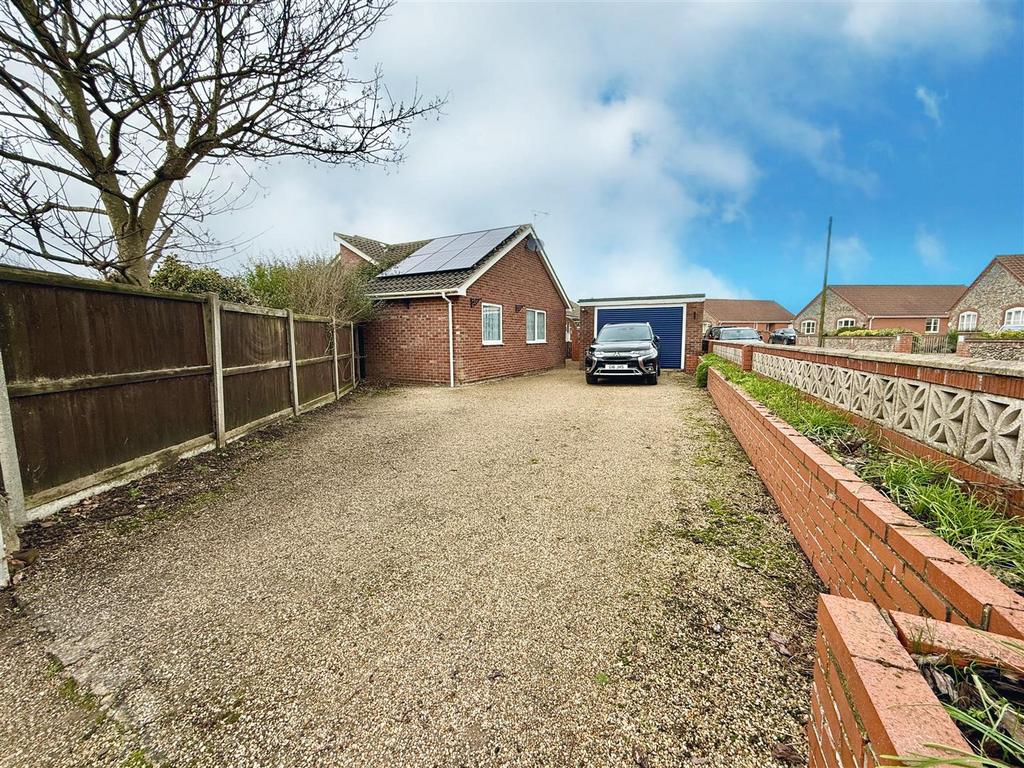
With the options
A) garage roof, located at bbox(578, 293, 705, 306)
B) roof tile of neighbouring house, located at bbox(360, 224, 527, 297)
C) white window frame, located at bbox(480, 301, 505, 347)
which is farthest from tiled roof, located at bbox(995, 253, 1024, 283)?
white window frame, located at bbox(480, 301, 505, 347)

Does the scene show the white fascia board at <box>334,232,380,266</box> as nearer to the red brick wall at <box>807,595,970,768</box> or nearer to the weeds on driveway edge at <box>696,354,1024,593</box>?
the weeds on driveway edge at <box>696,354,1024,593</box>

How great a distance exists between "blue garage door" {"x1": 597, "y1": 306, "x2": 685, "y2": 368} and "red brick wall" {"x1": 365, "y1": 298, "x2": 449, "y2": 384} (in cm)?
929

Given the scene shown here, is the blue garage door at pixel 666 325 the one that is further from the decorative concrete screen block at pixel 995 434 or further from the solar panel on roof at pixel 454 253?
the decorative concrete screen block at pixel 995 434

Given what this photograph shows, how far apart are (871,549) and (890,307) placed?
182 ft

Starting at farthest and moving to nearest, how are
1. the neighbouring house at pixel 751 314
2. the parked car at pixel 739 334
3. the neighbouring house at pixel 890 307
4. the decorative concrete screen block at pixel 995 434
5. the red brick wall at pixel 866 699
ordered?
1. the neighbouring house at pixel 751 314
2. the neighbouring house at pixel 890 307
3. the parked car at pixel 739 334
4. the decorative concrete screen block at pixel 995 434
5. the red brick wall at pixel 866 699

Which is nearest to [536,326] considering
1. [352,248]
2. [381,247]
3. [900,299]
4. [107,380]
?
[381,247]

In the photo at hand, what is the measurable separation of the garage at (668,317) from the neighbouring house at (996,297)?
94.0ft

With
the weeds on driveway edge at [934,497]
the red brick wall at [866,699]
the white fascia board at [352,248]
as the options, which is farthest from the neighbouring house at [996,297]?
the red brick wall at [866,699]

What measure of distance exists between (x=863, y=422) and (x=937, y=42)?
55.6 ft

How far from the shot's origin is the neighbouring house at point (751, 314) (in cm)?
5091

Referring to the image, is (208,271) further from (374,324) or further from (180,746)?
(180,746)

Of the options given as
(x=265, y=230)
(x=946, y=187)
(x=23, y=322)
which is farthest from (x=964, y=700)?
(x=946, y=187)

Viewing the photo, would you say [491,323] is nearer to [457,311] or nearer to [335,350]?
[457,311]

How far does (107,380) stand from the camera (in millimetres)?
3783
